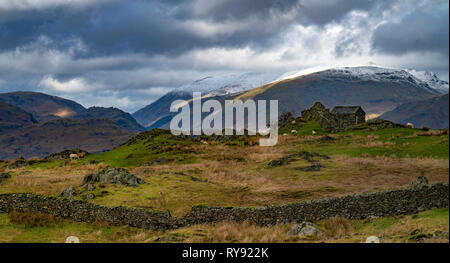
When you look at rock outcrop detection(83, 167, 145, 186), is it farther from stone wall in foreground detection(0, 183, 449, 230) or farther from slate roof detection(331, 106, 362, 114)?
slate roof detection(331, 106, 362, 114)

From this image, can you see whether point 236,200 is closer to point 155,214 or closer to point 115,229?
point 155,214

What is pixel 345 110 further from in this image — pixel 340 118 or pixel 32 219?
pixel 32 219

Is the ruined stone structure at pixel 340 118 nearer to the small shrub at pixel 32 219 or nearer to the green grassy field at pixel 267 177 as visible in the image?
the green grassy field at pixel 267 177

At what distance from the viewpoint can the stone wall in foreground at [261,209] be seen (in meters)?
20.3

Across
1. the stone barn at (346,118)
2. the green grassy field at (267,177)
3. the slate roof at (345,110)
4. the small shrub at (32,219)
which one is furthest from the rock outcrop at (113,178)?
the slate roof at (345,110)

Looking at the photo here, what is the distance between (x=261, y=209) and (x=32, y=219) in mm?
16032

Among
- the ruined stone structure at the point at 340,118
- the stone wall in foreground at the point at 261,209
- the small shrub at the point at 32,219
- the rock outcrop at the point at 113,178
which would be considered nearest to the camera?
the stone wall in foreground at the point at 261,209

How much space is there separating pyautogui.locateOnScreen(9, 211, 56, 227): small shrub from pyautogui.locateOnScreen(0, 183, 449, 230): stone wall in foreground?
973 mm

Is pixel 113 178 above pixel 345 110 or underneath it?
underneath

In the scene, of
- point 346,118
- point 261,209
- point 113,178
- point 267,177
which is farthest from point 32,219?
point 346,118

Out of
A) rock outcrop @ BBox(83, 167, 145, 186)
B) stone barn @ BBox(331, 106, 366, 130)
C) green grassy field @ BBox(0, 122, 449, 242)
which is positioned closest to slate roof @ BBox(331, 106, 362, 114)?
stone barn @ BBox(331, 106, 366, 130)

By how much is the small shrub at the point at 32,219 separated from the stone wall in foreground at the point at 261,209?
3.19ft

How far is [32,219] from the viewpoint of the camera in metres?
26.1
